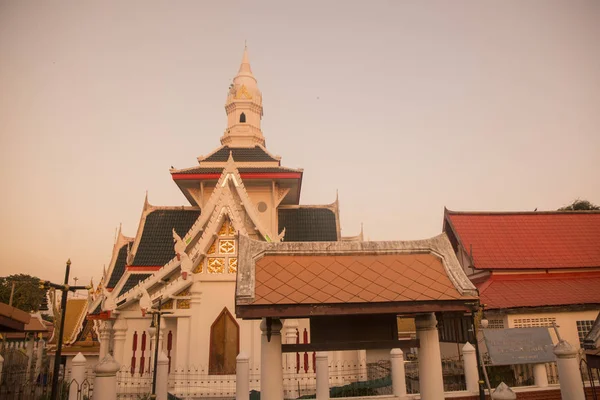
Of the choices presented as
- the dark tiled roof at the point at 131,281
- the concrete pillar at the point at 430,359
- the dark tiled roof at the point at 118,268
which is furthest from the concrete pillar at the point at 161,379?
the dark tiled roof at the point at 118,268

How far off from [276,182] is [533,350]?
13979 mm

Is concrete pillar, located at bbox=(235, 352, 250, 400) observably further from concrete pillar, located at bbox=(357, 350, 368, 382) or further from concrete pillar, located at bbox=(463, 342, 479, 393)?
concrete pillar, located at bbox=(463, 342, 479, 393)

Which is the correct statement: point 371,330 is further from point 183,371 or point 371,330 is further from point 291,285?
point 183,371

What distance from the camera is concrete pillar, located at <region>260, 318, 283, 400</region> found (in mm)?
7039

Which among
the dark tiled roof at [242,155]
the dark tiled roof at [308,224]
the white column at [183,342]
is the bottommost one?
the white column at [183,342]

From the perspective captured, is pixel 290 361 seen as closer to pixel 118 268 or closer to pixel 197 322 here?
pixel 197 322

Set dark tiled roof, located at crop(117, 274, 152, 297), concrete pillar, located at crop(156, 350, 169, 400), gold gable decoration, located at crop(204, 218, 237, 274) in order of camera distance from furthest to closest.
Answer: dark tiled roof, located at crop(117, 274, 152, 297), gold gable decoration, located at crop(204, 218, 237, 274), concrete pillar, located at crop(156, 350, 169, 400)

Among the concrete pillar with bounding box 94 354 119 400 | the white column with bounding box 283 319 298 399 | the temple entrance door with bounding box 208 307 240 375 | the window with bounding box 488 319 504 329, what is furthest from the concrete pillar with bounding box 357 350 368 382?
the concrete pillar with bounding box 94 354 119 400

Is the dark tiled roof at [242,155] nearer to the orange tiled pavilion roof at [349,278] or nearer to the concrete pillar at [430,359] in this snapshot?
the orange tiled pavilion roof at [349,278]

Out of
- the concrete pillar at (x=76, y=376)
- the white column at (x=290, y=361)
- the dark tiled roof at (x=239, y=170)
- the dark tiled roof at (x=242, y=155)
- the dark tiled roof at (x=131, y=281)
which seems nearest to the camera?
the concrete pillar at (x=76, y=376)

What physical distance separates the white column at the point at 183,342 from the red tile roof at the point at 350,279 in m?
8.45

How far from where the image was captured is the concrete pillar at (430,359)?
7.53 m

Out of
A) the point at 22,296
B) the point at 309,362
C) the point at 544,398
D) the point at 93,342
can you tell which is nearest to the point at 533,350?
the point at 544,398

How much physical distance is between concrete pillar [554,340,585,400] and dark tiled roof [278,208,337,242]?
1242 cm
